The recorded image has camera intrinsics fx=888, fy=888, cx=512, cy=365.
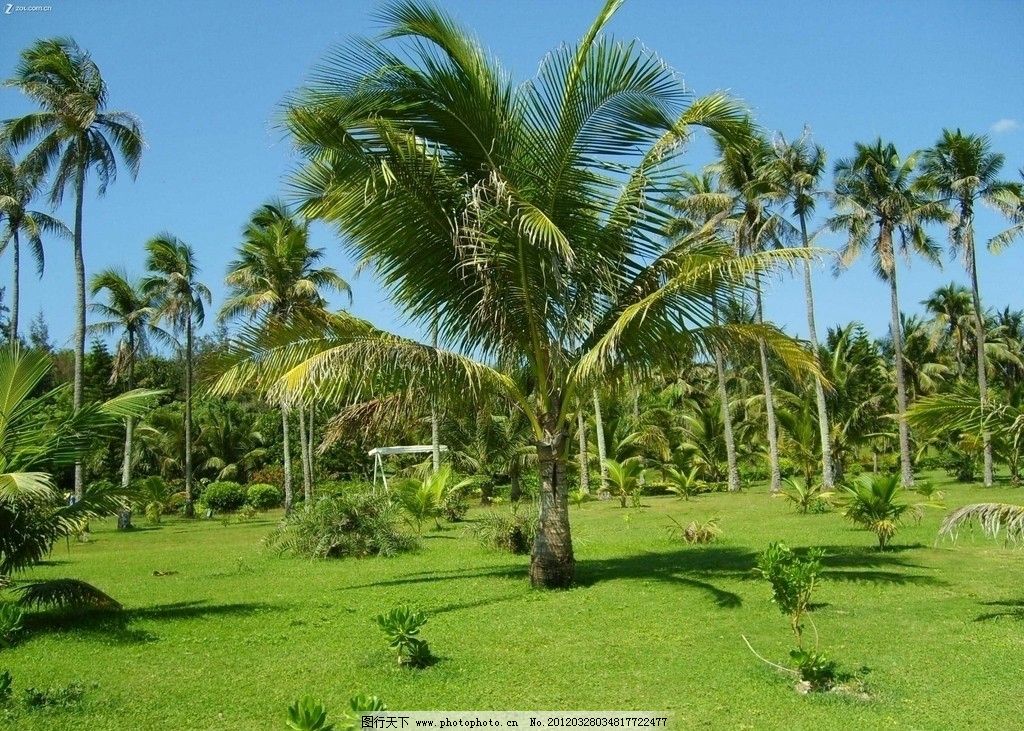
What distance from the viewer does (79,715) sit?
19.2 feet

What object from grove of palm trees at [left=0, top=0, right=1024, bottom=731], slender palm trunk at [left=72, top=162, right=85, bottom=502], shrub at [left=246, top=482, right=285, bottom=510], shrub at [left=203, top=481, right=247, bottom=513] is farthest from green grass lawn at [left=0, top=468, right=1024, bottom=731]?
shrub at [left=246, top=482, right=285, bottom=510]

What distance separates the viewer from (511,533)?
46.8 ft

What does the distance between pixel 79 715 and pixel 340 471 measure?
36045 millimetres

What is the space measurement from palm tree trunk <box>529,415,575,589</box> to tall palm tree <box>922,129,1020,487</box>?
71.6 feet

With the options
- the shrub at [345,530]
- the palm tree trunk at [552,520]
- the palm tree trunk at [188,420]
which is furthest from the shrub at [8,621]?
the palm tree trunk at [188,420]

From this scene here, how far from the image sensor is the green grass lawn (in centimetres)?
586

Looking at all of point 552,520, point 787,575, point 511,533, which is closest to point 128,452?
point 511,533

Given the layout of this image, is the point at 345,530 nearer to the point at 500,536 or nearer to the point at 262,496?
the point at 500,536

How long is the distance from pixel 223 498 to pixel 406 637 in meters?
27.5

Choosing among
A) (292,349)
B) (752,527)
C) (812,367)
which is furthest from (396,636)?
(752,527)

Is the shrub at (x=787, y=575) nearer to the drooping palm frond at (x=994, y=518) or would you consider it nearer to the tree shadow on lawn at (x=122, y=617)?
the drooping palm frond at (x=994, y=518)

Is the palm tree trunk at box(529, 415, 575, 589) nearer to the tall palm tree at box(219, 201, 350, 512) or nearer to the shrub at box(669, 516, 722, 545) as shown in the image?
the shrub at box(669, 516, 722, 545)

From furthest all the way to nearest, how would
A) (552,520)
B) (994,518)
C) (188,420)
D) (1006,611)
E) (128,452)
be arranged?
(188,420), (128,452), (552,520), (1006,611), (994,518)

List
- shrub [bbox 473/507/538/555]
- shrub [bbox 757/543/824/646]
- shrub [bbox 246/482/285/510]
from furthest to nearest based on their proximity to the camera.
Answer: shrub [bbox 246/482/285/510] < shrub [bbox 473/507/538/555] < shrub [bbox 757/543/824/646]
